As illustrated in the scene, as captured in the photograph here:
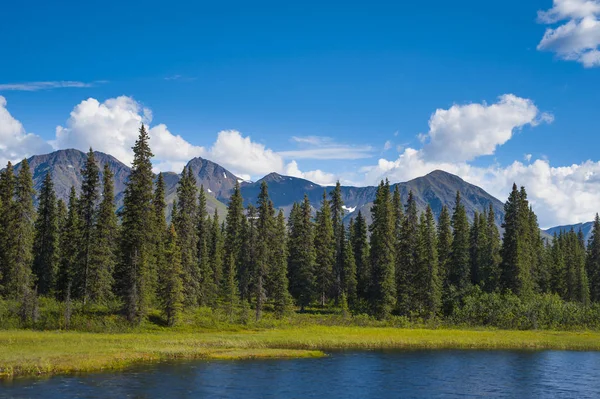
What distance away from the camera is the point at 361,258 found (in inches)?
3853

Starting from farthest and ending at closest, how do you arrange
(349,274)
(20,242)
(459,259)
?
(459,259), (349,274), (20,242)

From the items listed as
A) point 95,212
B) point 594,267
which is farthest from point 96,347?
point 594,267

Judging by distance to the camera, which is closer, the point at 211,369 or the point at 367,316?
the point at 211,369

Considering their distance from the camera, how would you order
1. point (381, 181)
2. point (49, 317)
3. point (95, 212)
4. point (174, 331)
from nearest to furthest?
point (49, 317) → point (174, 331) → point (95, 212) → point (381, 181)

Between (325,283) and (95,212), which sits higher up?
(95,212)

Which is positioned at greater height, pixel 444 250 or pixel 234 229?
pixel 234 229

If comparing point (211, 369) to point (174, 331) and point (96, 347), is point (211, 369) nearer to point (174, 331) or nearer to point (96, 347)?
point (96, 347)

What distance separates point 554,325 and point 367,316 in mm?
26998

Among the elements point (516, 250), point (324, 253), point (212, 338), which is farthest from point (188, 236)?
point (516, 250)

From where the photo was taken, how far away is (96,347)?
149 ft

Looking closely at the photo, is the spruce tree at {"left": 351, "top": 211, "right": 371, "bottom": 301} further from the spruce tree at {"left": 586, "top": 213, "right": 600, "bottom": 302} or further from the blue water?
the spruce tree at {"left": 586, "top": 213, "right": 600, "bottom": 302}

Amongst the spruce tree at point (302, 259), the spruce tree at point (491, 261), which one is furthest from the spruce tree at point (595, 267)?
the spruce tree at point (302, 259)

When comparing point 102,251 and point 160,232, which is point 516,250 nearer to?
point 160,232

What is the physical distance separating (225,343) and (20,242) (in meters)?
28.5
